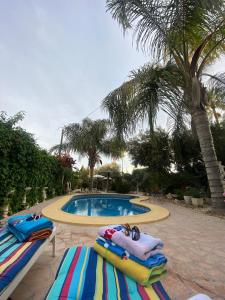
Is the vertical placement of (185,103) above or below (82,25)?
below

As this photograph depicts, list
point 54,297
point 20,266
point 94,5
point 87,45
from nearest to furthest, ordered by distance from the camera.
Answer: point 54,297 < point 20,266 < point 94,5 < point 87,45

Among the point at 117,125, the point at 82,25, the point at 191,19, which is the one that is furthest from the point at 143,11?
the point at 117,125

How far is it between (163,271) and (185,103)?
23.0ft

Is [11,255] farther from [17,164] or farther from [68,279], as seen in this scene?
[17,164]

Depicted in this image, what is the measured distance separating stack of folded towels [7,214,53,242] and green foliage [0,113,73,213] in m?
3.52

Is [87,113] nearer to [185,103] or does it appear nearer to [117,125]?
[117,125]

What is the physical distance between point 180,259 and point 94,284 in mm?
2107

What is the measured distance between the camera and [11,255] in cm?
203

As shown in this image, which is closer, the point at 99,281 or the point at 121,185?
the point at 99,281

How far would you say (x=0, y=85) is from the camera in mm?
8672

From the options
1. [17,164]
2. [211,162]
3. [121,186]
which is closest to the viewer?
[17,164]

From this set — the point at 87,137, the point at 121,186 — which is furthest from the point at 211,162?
the point at 121,186

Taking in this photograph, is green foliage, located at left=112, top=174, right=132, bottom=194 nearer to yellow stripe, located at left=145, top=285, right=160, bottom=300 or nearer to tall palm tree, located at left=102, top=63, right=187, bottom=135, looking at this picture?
tall palm tree, located at left=102, top=63, right=187, bottom=135

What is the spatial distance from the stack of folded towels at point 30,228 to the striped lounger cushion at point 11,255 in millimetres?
76
